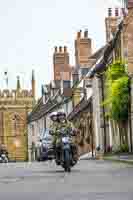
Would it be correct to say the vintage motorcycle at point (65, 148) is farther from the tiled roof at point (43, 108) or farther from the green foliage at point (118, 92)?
the tiled roof at point (43, 108)

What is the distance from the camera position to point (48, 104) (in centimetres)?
8338

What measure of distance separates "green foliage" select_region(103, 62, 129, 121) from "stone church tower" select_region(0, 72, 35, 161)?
59.2 m

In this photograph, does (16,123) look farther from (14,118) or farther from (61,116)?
(61,116)

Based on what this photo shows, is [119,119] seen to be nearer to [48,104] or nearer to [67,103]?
[67,103]

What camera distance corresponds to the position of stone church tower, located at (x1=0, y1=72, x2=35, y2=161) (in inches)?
4063

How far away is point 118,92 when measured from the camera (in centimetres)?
4269

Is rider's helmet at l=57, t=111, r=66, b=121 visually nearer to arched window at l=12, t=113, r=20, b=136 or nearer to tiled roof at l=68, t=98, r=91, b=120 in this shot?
tiled roof at l=68, t=98, r=91, b=120

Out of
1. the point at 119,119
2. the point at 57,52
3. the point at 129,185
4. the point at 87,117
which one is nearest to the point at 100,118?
the point at 87,117

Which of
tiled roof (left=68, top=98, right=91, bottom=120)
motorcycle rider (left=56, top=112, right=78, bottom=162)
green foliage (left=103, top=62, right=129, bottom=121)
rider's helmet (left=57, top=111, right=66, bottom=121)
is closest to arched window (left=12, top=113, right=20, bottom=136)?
tiled roof (left=68, top=98, right=91, bottom=120)

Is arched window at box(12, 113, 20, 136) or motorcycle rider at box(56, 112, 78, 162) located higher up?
arched window at box(12, 113, 20, 136)

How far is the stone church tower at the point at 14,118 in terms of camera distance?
339ft

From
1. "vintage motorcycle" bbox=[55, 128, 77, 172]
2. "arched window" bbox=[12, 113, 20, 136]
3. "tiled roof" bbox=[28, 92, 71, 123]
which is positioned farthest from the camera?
"arched window" bbox=[12, 113, 20, 136]

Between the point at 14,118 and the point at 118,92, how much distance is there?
6239cm

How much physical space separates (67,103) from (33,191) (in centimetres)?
6070
